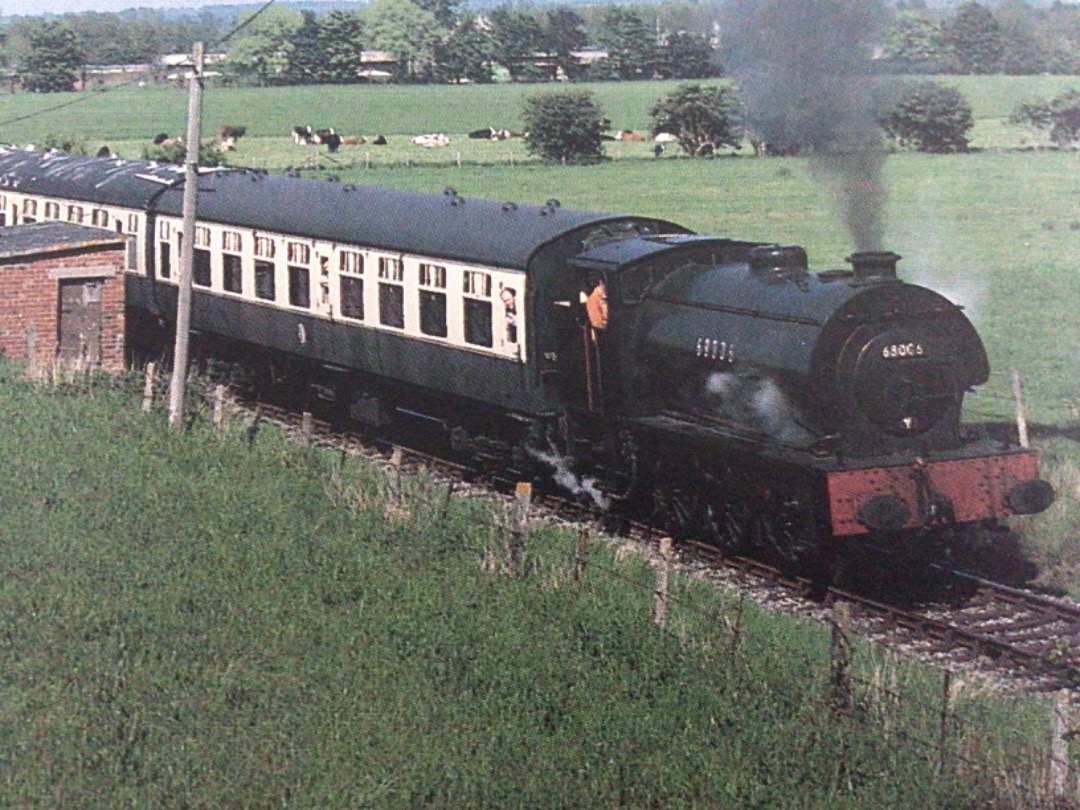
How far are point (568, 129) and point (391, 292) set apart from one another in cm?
5096

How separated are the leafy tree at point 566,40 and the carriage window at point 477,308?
83298 millimetres

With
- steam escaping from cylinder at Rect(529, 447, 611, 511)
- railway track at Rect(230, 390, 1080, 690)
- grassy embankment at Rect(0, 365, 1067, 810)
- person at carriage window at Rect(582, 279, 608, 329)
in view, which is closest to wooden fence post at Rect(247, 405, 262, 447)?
railway track at Rect(230, 390, 1080, 690)

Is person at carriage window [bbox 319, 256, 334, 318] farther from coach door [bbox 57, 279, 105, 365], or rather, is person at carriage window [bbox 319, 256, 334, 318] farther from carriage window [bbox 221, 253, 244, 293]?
coach door [bbox 57, 279, 105, 365]

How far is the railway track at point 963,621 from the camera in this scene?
Answer: 517 inches

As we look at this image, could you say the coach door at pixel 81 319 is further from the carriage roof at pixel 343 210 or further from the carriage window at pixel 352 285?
the carriage window at pixel 352 285

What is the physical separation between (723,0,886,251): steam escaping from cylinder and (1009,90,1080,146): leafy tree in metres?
Answer: 42.0

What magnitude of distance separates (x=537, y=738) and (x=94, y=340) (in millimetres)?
17853

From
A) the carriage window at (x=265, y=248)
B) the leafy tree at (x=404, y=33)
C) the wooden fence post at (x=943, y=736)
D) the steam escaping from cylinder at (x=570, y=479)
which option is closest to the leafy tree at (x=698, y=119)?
the leafy tree at (x=404, y=33)

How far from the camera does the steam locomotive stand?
48.0ft

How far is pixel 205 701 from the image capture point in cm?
1065

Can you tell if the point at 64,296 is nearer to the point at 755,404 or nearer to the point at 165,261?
the point at 165,261

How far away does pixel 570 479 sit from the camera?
1830 cm

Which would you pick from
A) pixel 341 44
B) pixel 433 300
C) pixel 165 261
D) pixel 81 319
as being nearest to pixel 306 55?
pixel 341 44

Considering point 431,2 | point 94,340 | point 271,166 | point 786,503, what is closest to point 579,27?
point 431,2
